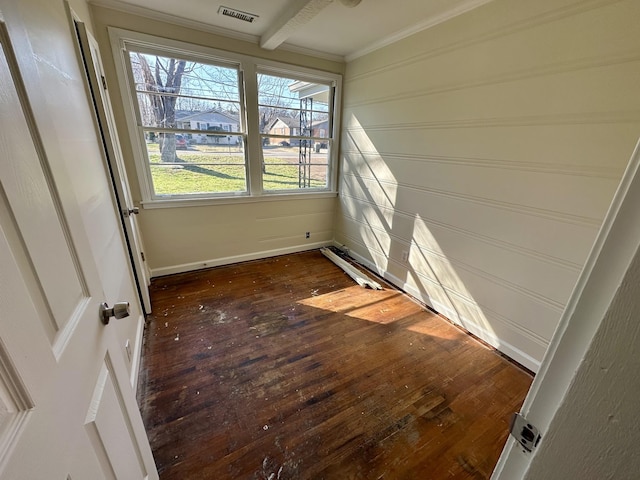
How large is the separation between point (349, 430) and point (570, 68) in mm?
2342

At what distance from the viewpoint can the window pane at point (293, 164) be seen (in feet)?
10.4

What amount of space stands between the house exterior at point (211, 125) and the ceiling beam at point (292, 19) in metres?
0.82

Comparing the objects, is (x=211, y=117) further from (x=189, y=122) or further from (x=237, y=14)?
(x=237, y=14)

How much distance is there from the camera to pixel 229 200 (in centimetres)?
304

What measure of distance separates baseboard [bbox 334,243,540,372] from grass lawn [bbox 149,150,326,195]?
169cm

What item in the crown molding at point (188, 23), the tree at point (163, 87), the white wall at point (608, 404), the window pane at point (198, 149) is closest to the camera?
the white wall at point (608, 404)

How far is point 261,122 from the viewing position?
301 centimetres

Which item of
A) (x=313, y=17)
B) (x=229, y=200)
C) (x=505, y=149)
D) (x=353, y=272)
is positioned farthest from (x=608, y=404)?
(x=229, y=200)

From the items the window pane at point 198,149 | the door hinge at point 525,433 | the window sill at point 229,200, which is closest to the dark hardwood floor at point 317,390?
the window sill at point 229,200

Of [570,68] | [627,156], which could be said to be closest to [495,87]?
[570,68]

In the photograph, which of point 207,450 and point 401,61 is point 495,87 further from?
point 207,450

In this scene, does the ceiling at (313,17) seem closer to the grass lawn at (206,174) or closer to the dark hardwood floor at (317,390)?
the grass lawn at (206,174)

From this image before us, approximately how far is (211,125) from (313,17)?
141 centimetres

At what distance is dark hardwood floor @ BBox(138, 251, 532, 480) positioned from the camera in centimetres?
129
